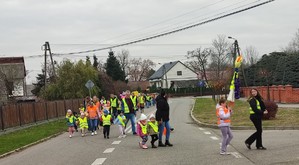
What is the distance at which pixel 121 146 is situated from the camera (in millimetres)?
14078

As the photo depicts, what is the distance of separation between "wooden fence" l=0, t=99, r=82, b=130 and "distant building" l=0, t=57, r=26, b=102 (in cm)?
1144

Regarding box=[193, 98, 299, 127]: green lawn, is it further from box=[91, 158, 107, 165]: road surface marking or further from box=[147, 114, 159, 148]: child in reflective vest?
box=[91, 158, 107, 165]: road surface marking

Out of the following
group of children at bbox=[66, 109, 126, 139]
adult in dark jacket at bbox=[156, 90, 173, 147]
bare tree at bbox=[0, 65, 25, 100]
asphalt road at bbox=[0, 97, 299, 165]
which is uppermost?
bare tree at bbox=[0, 65, 25, 100]

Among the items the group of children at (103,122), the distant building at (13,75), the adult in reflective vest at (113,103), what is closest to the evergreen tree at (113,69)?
the distant building at (13,75)

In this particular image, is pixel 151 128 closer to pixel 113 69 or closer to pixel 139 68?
pixel 113 69

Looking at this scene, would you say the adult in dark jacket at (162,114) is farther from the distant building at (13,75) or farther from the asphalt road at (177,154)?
the distant building at (13,75)

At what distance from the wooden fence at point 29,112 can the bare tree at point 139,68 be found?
3163 inches

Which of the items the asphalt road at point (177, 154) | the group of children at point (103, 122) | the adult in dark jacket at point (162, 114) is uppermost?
the adult in dark jacket at point (162, 114)

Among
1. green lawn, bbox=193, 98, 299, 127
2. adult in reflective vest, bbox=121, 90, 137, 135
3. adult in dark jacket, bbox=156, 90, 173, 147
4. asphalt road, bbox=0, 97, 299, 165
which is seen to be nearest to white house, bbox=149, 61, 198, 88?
green lawn, bbox=193, 98, 299, 127

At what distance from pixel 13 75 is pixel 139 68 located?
223 feet

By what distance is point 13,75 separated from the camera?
2260 inches

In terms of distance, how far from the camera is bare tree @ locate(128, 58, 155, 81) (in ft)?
393

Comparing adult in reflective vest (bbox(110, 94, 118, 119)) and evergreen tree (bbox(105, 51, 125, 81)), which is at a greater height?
evergreen tree (bbox(105, 51, 125, 81))

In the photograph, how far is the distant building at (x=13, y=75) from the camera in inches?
2000
